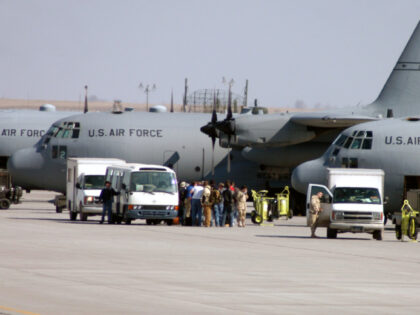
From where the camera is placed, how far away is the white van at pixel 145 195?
3938 centimetres

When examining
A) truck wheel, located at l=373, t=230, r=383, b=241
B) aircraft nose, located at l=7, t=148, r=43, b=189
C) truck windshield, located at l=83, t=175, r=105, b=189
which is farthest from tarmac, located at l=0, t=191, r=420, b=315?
aircraft nose, located at l=7, t=148, r=43, b=189

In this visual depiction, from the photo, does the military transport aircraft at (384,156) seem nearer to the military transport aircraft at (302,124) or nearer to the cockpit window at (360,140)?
the cockpit window at (360,140)

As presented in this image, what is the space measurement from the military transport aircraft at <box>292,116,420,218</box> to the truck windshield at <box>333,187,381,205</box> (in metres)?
5.74

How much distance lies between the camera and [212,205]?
40.7m

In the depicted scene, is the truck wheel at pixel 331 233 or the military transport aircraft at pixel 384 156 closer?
the truck wheel at pixel 331 233

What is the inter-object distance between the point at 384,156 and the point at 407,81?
384 inches

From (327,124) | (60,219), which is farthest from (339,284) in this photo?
(327,124)

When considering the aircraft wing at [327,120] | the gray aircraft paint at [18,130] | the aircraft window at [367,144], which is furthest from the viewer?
the gray aircraft paint at [18,130]

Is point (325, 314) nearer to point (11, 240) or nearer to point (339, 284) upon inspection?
point (339, 284)

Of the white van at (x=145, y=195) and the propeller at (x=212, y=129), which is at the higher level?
the propeller at (x=212, y=129)

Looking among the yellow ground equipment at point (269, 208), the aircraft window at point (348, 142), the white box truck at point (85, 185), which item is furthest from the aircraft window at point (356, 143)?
the white box truck at point (85, 185)

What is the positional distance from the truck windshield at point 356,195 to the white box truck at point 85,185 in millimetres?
11165

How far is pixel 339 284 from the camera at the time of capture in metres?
20.1

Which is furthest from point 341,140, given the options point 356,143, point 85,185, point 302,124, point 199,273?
point 199,273
